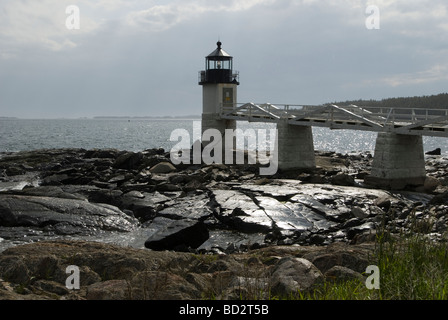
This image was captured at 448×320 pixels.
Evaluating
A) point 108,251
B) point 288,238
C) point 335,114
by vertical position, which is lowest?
point 288,238

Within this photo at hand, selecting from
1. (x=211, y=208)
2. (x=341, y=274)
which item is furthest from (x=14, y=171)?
(x=341, y=274)

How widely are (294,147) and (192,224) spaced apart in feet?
46.7

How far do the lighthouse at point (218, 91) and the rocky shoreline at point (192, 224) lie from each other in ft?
22.9

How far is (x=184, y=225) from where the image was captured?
13.6 metres

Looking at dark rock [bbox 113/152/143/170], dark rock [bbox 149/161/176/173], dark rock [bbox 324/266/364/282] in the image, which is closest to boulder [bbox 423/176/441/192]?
dark rock [bbox 149/161/176/173]

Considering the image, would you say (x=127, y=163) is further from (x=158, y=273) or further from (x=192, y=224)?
(x=158, y=273)

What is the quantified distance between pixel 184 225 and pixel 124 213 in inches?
177

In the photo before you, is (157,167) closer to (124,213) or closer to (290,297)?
(124,213)

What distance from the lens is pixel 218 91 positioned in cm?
3359

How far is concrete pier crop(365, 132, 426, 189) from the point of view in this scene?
21.2 metres

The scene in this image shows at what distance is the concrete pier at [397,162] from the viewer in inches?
834
